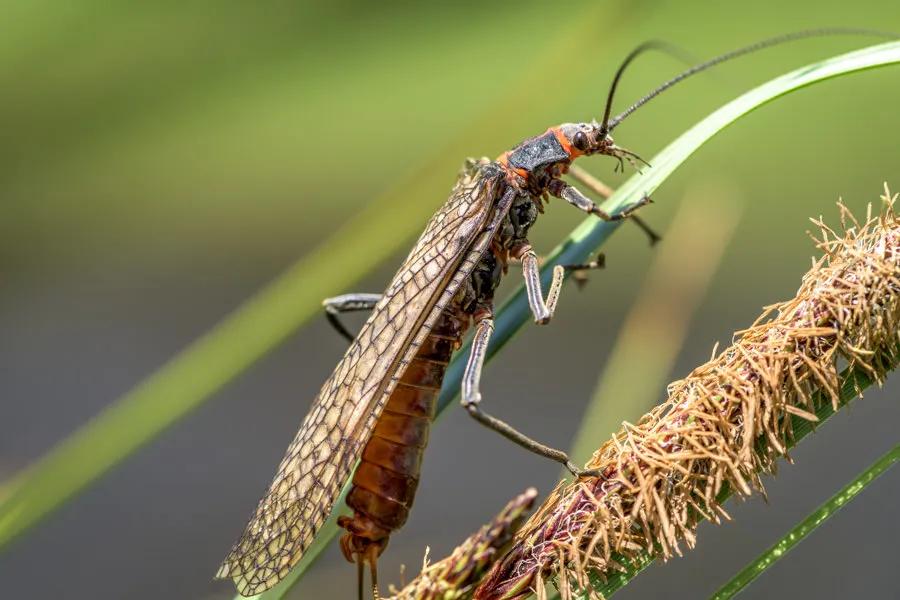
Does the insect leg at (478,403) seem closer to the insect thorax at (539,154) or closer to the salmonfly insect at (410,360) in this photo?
the salmonfly insect at (410,360)

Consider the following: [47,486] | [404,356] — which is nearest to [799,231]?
[404,356]

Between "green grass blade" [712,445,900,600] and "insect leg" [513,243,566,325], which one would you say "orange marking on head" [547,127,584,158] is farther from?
"green grass blade" [712,445,900,600]

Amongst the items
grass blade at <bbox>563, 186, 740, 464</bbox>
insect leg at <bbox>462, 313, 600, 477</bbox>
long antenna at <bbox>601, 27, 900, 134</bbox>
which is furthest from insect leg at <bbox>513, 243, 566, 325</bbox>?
long antenna at <bbox>601, 27, 900, 134</bbox>

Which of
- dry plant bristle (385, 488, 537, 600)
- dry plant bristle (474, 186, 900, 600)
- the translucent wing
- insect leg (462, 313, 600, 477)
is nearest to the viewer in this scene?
dry plant bristle (385, 488, 537, 600)

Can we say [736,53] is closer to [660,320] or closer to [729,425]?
[660,320]

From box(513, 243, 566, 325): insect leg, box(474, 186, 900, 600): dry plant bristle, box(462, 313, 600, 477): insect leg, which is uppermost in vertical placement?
box(513, 243, 566, 325): insect leg

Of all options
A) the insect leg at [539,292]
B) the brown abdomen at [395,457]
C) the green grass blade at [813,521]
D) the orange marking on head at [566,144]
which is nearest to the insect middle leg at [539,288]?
the insect leg at [539,292]

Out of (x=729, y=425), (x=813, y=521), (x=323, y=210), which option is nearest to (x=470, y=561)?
(x=729, y=425)
